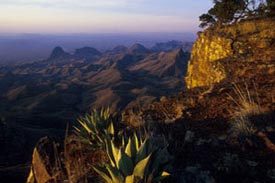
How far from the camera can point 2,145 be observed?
5128 centimetres

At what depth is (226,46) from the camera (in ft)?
79.4

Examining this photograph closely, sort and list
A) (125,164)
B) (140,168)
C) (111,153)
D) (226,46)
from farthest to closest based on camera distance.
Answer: (226,46) → (111,153) → (125,164) → (140,168)

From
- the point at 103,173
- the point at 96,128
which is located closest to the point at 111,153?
the point at 103,173

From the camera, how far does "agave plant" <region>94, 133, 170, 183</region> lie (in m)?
4.48

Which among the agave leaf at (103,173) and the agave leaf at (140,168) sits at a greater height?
the agave leaf at (140,168)

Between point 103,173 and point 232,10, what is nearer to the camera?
point 103,173

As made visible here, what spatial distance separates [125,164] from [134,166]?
6.8 inches

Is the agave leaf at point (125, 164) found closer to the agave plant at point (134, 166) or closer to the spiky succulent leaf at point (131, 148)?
the agave plant at point (134, 166)

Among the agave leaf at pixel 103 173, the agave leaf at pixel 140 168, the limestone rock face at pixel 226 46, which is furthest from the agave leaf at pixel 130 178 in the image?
the limestone rock face at pixel 226 46

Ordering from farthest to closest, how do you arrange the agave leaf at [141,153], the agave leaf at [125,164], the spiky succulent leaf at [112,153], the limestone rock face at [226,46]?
the limestone rock face at [226,46] < the spiky succulent leaf at [112,153] < the agave leaf at [141,153] < the agave leaf at [125,164]

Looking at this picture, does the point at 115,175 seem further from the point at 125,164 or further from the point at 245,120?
the point at 245,120

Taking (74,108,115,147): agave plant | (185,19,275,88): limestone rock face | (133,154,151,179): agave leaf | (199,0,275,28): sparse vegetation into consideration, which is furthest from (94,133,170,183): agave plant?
(199,0,275,28): sparse vegetation

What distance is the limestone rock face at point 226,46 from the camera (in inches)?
706

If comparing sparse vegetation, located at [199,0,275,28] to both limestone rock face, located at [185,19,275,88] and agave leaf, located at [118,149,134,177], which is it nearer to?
limestone rock face, located at [185,19,275,88]
